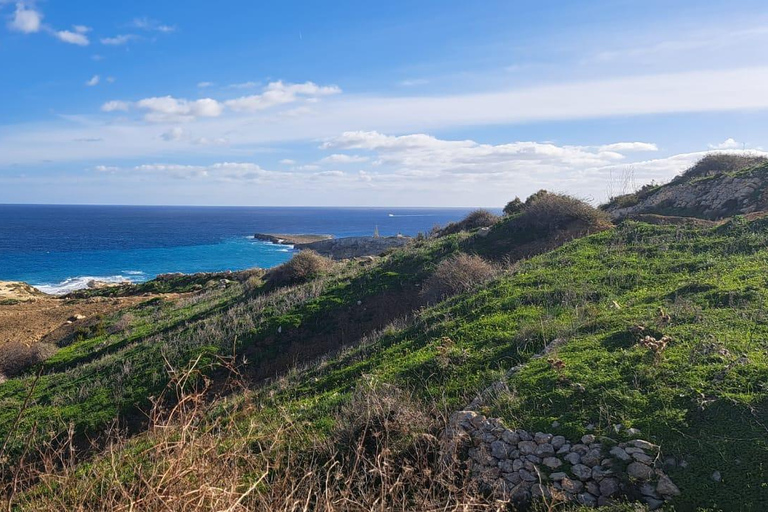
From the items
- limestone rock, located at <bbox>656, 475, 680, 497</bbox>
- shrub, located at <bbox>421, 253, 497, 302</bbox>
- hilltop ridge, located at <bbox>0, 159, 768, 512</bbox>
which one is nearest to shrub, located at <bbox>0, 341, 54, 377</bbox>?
hilltop ridge, located at <bbox>0, 159, 768, 512</bbox>

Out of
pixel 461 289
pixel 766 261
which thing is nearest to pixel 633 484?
pixel 766 261

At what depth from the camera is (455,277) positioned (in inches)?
635

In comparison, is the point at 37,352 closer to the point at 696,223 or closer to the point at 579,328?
the point at 579,328

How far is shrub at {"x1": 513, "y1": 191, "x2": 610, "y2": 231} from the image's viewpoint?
21.4 m

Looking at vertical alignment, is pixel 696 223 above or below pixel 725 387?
above

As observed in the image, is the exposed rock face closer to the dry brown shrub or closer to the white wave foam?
the dry brown shrub

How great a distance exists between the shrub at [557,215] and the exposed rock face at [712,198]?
2019 mm

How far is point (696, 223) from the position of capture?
55.5 ft

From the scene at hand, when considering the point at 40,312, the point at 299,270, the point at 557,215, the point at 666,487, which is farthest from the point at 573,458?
the point at 40,312

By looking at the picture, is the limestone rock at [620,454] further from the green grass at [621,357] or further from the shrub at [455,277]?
the shrub at [455,277]

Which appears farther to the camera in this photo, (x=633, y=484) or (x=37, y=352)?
(x=37, y=352)

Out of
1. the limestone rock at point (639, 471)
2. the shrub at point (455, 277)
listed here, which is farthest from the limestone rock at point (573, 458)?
the shrub at point (455, 277)

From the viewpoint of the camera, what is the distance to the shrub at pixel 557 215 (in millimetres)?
21359

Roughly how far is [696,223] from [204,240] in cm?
9487
